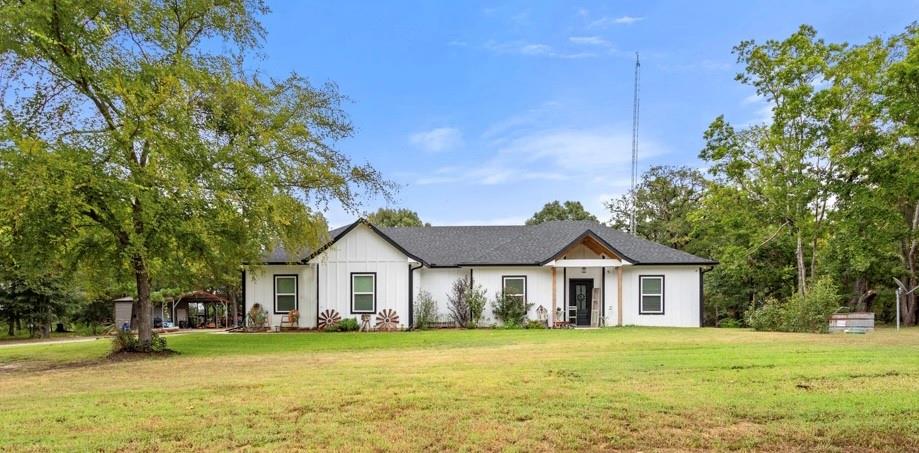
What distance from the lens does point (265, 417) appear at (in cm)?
630

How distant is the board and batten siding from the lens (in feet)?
72.0

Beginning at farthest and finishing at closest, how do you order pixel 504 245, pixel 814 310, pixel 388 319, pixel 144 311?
pixel 504 245 → pixel 388 319 → pixel 814 310 → pixel 144 311

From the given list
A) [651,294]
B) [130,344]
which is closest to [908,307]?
[651,294]

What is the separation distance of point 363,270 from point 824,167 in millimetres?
17866

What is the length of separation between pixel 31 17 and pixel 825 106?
947 inches

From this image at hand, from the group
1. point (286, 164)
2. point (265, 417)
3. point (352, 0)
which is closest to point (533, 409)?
point (265, 417)

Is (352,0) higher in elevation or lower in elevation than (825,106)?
higher

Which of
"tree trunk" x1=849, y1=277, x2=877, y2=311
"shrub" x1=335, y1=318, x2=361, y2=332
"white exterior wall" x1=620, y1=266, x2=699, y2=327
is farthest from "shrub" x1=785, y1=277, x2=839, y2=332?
"shrub" x1=335, y1=318, x2=361, y2=332

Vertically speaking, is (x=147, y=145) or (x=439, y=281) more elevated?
(x=147, y=145)

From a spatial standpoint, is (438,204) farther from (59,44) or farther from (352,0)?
(59,44)

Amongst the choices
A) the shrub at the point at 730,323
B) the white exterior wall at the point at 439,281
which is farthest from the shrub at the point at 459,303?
the shrub at the point at 730,323

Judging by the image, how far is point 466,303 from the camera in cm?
2219

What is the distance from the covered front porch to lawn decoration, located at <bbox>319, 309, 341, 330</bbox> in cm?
769

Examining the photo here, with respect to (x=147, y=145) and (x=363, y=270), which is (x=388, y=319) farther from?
(x=147, y=145)
